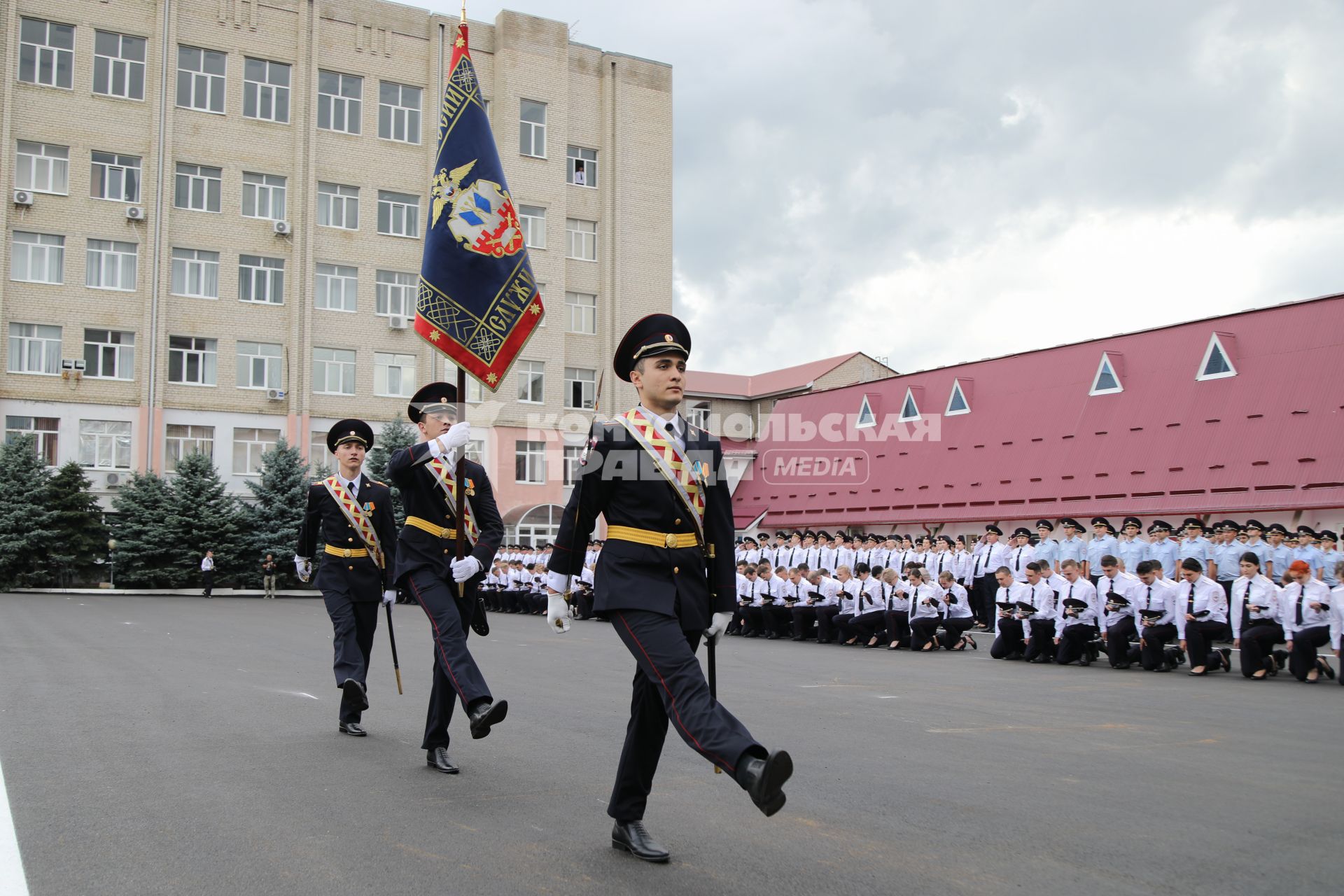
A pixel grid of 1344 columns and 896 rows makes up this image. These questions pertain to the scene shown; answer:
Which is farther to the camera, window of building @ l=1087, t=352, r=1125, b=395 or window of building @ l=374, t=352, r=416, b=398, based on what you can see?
window of building @ l=374, t=352, r=416, b=398

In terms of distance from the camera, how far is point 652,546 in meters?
4.86

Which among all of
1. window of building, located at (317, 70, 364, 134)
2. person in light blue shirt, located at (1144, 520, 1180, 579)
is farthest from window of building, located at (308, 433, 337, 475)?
person in light blue shirt, located at (1144, 520, 1180, 579)

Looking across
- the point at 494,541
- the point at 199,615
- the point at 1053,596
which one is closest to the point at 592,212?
the point at 199,615

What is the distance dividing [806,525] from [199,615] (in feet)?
73.2

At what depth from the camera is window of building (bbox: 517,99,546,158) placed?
44344 mm

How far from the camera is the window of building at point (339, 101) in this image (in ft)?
138

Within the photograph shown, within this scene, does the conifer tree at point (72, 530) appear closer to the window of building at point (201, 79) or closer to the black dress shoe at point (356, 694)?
the window of building at point (201, 79)

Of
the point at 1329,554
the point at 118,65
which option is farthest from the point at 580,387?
the point at 1329,554

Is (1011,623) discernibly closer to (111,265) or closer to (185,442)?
(185,442)

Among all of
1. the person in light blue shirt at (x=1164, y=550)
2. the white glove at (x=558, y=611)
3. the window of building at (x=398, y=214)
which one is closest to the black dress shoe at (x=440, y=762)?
the white glove at (x=558, y=611)

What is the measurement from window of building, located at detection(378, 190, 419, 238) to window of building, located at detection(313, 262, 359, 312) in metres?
2.02

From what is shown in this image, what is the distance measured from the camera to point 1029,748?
7457 millimetres

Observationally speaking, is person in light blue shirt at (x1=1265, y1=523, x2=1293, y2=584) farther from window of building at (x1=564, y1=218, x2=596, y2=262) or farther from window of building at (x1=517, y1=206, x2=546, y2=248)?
window of building at (x1=564, y1=218, x2=596, y2=262)

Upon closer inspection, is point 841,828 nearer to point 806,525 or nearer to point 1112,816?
point 1112,816
